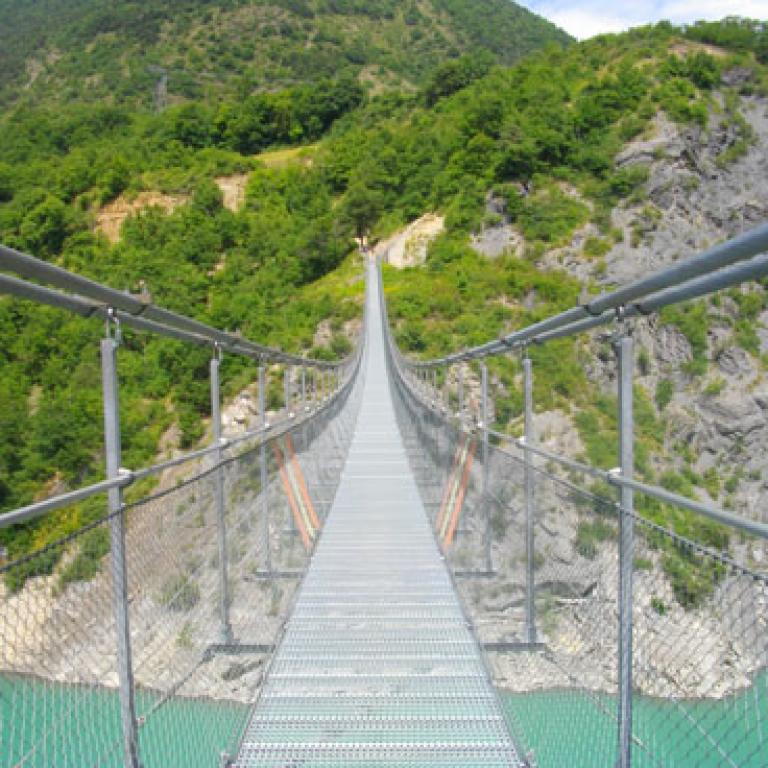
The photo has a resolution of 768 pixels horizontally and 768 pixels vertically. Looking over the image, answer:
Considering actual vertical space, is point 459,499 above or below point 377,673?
above

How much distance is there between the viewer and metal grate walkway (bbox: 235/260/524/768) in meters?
2.38

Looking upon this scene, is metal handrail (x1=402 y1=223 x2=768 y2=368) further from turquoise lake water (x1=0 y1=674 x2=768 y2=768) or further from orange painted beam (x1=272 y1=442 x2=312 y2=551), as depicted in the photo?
orange painted beam (x1=272 y1=442 x2=312 y2=551)

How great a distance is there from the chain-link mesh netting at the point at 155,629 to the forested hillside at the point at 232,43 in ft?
252

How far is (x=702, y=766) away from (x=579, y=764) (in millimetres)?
627

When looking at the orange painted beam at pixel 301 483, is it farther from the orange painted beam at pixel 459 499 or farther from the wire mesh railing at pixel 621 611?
the wire mesh railing at pixel 621 611

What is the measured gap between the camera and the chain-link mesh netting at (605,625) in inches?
43.4

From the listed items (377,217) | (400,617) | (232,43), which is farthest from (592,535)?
(232,43)

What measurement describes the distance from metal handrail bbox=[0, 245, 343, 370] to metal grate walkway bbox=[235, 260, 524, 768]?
1.26m

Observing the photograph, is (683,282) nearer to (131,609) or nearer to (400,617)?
(131,609)

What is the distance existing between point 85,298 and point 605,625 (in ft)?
4.09

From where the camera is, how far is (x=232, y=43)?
86625 millimetres

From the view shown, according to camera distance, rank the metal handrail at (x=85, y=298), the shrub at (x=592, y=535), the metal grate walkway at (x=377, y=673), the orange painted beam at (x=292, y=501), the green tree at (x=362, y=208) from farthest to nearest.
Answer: the green tree at (x=362, y=208) → the orange painted beam at (x=292, y=501) → the metal grate walkway at (x=377, y=673) → the shrub at (x=592, y=535) → the metal handrail at (x=85, y=298)

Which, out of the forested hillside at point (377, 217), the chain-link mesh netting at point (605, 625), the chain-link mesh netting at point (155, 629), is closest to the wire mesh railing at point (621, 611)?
the chain-link mesh netting at point (605, 625)

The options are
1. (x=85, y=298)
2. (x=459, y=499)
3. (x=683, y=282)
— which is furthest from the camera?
(x=459, y=499)
